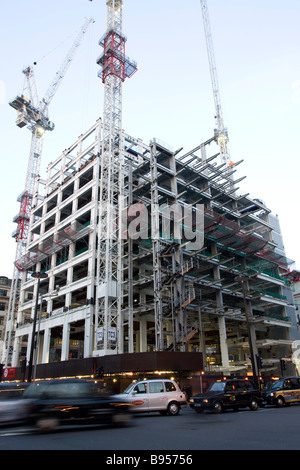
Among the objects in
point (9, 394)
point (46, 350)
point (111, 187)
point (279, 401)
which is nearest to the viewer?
point (9, 394)

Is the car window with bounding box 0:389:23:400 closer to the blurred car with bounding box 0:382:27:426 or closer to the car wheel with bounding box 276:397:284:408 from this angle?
the blurred car with bounding box 0:382:27:426

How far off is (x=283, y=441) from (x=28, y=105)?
93.0m

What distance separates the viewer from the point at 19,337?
189 feet

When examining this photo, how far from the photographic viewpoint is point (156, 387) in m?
16.5

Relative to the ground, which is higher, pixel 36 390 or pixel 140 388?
pixel 36 390

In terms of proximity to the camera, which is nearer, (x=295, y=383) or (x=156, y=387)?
(x=156, y=387)

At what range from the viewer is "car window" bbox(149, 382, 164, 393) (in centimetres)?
1641

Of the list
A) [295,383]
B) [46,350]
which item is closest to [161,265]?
[46,350]

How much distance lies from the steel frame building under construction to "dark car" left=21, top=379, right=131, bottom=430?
19.5 m

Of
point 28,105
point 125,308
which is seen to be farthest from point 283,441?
point 28,105

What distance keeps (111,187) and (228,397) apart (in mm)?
31044

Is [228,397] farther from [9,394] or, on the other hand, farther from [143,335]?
[143,335]

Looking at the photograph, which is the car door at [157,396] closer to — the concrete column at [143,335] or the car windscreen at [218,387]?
the car windscreen at [218,387]

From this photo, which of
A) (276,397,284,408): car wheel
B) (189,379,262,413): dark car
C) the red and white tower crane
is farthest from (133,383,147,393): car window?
the red and white tower crane
